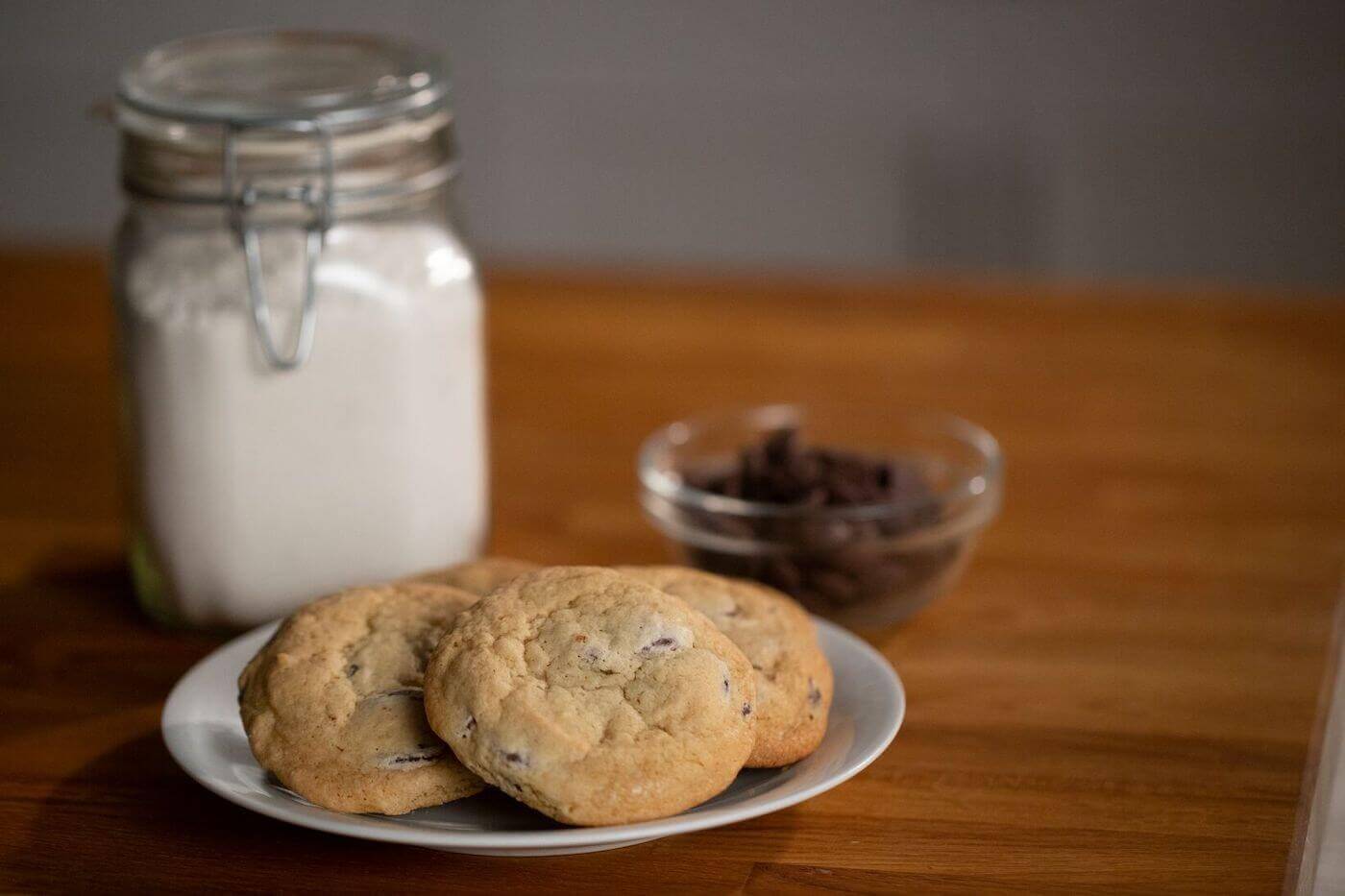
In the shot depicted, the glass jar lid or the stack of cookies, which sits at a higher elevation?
the glass jar lid

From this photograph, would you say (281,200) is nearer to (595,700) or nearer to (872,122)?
(595,700)

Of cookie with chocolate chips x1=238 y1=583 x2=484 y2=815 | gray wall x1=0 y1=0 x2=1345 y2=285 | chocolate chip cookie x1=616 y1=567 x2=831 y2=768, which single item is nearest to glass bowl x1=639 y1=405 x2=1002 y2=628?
chocolate chip cookie x1=616 y1=567 x2=831 y2=768

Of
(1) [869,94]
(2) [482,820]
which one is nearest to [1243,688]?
(2) [482,820]

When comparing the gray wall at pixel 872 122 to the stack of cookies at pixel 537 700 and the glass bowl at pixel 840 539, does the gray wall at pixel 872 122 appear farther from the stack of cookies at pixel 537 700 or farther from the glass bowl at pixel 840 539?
the stack of cookies at pixel 537 700

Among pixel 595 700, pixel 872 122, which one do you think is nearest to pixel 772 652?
pixel 595 700

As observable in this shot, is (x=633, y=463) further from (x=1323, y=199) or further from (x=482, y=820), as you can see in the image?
(x=1323, y=199)

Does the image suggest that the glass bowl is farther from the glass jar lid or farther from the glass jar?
the glass jar lid
